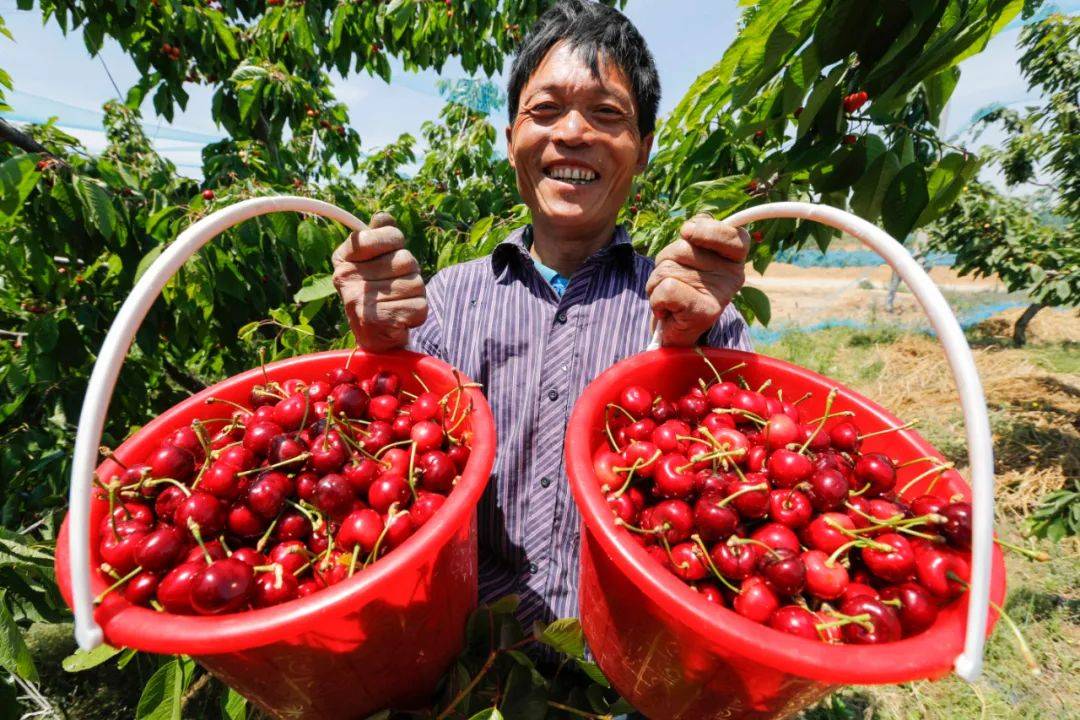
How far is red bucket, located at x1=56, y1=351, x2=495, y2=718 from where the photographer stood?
0.64 metres

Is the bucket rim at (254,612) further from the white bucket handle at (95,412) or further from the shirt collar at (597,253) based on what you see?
the shirt collar at (597,253)

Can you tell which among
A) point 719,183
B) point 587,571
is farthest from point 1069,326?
point 587,571

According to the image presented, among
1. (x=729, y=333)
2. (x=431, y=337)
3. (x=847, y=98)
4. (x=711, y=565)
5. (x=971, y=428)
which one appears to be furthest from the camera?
(x=431, y=337)

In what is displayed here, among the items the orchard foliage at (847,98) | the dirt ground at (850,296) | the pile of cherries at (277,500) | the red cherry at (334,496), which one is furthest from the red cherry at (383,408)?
Result: the dirt ground at (850,296)

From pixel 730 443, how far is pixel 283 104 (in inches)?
134

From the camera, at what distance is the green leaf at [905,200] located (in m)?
1.14

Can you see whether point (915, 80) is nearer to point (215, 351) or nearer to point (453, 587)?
point (453, 587)

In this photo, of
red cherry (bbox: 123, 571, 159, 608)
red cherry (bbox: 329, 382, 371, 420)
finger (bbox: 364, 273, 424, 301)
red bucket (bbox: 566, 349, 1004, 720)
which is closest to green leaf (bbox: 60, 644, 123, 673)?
red cherry (bbox: 123, 571, 159, 608)

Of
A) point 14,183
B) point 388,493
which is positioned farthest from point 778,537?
point 14,183

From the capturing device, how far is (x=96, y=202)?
1735 millimetres

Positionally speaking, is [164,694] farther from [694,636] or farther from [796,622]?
[796,622]

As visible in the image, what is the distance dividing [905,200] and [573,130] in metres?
0.82

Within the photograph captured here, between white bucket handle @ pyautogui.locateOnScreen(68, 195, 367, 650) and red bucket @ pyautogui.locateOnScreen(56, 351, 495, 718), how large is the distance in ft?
0.24

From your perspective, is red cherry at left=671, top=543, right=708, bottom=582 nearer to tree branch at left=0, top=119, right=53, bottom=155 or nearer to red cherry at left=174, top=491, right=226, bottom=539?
red cherry at left=174, top=491, right=226, bottom=539
